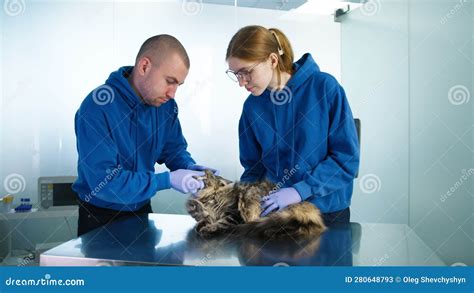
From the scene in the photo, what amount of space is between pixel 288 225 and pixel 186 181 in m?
0.49

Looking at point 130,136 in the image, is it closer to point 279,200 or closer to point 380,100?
point 279,200

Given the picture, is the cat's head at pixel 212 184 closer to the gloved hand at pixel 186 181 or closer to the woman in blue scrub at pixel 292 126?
the gloved hand at pixel 186 181

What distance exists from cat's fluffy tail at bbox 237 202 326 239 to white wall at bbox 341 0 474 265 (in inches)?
83.2

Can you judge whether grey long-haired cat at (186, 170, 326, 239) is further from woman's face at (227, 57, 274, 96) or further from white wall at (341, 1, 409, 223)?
white wall at (341, 1, 409, 223)

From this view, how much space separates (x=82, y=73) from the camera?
148 inches

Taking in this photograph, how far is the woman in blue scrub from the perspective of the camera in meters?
1.80

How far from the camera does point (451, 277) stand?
137 centimetres

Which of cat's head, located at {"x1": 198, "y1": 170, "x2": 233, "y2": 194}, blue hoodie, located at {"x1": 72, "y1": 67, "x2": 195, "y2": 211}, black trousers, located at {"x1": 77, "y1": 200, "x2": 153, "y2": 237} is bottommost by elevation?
black trousers, located at {"x1": 77, "y1": 200, "x2": 153, "y2": 237}

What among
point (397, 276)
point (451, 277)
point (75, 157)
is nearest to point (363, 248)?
point (397, 276)

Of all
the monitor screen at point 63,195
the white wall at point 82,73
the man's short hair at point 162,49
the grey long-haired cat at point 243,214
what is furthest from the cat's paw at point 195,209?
the white wall at point 82,73

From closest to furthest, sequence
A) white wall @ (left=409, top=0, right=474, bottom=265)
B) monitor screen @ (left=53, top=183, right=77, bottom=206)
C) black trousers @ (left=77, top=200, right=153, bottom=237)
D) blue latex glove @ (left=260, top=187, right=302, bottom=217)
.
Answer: blue latex glove @ (left=260, top=187, right=302, bottom=217) < black trousers @ (left=77, top=200, right=153, bottom=237) < white wall @ (left=409, top=0, right=474, bottom=265) < monitor screen @ (left=53, top=183, right=77, bottom=206)

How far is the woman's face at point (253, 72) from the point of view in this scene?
185 centimetres

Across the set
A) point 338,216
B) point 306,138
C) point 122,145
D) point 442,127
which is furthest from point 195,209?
point 442,127

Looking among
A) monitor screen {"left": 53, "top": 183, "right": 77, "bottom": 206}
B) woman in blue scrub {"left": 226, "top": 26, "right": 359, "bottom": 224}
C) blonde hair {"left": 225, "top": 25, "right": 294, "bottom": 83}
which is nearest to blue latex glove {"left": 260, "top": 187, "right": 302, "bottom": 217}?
woman in blue scrub {"left": 226, "top": 26, "right": 359, "bottom": 224}
